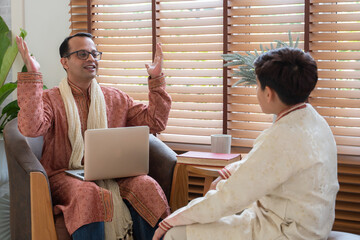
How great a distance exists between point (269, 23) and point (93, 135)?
1.62 meters

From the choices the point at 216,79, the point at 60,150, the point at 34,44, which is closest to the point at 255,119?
the point at 216,79

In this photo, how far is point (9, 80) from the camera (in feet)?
14.0

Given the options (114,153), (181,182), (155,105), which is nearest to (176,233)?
(114,153)

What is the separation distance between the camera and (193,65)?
3.52 m

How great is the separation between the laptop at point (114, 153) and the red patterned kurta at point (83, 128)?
7 cm

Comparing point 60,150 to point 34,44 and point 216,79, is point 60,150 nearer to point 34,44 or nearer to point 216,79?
point 216,79

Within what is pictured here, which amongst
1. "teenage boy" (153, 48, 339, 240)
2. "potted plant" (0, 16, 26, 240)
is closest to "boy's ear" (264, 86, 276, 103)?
"teenage boy" (153, 48, 339, 240)

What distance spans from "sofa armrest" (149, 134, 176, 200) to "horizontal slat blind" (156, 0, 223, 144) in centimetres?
73

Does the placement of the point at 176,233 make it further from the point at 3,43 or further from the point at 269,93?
the point at 3,43

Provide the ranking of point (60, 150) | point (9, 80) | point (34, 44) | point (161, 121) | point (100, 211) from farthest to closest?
point (9, 80), point (34, 44), point (161, 121), point (60, 150), point (100, 211)

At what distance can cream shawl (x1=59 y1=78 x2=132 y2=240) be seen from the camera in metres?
2.42

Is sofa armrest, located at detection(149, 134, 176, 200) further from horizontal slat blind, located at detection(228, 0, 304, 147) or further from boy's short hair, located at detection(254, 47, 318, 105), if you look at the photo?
boy's short hair, located at detection(254, 47, 318, 105)

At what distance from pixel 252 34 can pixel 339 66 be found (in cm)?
67

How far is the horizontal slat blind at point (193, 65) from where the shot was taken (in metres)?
3.45
